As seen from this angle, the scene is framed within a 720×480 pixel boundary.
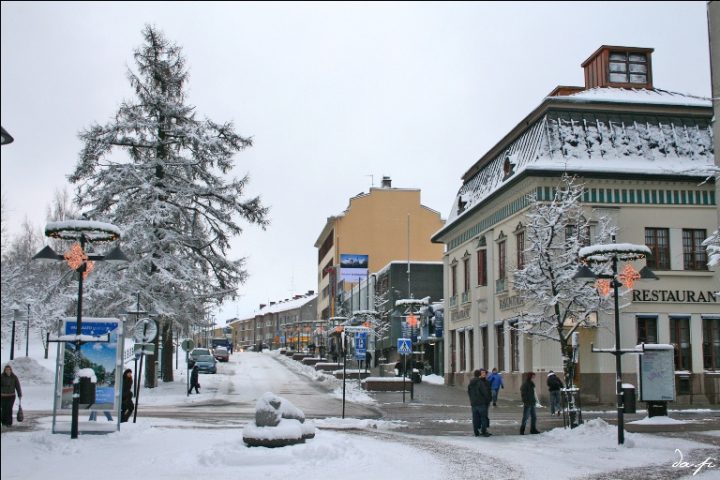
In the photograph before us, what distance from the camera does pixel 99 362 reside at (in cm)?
1900

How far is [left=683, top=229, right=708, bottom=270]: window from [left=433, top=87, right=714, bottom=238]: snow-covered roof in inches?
115

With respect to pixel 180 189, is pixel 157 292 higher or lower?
lower

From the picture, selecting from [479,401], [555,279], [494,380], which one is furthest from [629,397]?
[494,380]

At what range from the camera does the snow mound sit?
38.9 metres

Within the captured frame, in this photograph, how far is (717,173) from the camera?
43.2 feet

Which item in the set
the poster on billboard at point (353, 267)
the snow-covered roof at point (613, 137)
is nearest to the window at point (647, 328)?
the snow-covered roof at point (613, 137)

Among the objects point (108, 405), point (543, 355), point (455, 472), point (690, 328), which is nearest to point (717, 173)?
point (455, 472)

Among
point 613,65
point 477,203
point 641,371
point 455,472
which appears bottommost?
point 455,472

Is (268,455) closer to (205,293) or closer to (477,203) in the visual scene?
(205,293)

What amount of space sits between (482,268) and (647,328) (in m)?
9.35

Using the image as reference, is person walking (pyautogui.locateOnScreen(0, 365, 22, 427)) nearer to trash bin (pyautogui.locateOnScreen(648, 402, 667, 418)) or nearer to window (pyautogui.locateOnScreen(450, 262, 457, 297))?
trash bin (pyautogui.locateOnScreen(648, 402, 667, 418))

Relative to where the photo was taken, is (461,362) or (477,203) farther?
(461,362)

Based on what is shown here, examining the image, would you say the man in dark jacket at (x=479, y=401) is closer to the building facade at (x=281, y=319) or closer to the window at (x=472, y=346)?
the window at (x=472, y=346)

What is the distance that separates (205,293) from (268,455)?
24.5 m
